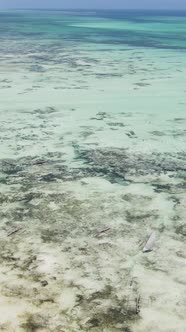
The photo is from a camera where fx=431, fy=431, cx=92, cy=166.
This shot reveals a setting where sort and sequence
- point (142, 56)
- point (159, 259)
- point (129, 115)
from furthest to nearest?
point (142, 56) → point (129, 115) → point (159, 259)

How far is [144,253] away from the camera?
4.41m

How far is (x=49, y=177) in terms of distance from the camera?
6305 mm


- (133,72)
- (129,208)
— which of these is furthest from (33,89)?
(129,208)

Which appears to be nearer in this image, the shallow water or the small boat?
the shallow water

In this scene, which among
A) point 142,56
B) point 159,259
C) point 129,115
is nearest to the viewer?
point 159,259

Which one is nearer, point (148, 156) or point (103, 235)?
point (103, 235)

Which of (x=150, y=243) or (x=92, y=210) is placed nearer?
(x=150, y=243)

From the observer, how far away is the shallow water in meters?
3.57

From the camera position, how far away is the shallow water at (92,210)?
3.57 metres

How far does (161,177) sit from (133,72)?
9985 mm

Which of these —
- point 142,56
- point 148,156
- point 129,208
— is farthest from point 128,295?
point 142,56

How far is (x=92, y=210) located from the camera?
5340 mm

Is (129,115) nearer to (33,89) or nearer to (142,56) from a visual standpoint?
(33,89)

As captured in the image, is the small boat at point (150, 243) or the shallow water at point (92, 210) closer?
the shallow water at point (92, 210)
